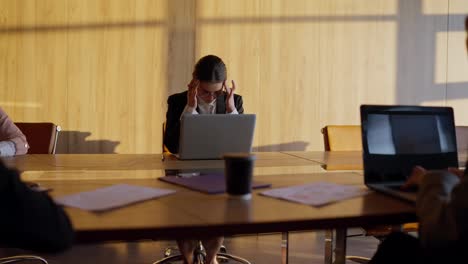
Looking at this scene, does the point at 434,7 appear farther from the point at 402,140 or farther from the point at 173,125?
the point at 402,140

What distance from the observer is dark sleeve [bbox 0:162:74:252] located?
1.05 m

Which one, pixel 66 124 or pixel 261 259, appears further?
pixel 66 124

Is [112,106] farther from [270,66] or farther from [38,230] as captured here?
[38,230]

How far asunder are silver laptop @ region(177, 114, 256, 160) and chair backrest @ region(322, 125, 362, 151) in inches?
40.1

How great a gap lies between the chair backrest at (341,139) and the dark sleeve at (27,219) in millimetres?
2443

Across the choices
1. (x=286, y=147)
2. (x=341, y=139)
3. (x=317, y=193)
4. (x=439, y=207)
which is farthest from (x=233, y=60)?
(x=439, y=207)

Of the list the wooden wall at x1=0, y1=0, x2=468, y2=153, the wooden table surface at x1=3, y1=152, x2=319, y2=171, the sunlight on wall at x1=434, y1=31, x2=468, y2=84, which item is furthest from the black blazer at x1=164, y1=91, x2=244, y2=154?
the sunlight on wall at x1=434, y1=31, x2=468, y2=84

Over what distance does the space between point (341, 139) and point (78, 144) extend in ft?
7.33

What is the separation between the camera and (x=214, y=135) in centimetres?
241

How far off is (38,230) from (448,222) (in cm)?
92

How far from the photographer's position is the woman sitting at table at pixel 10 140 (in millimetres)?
2619

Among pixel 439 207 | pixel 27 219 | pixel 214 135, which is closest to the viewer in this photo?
pixel 27 219

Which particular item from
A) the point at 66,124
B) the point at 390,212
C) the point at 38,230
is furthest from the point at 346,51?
the point at 38,230

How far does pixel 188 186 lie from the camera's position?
173 cm
